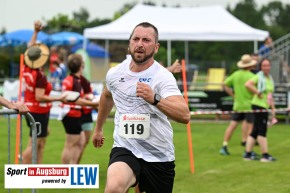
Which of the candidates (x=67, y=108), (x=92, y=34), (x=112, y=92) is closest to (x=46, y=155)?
(x=67, y=108)

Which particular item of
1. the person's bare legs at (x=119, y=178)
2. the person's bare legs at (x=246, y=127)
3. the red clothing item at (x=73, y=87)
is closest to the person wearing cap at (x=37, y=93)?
the red clothing item at (x=73, y=87)

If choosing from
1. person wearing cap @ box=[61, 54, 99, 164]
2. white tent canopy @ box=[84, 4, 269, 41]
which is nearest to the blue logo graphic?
person wearing cap @ box=[61, 54, 99, 164]

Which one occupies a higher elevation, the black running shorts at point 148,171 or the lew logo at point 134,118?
the lew logo at point 134,118

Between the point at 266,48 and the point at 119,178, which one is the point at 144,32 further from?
the point at 266,48

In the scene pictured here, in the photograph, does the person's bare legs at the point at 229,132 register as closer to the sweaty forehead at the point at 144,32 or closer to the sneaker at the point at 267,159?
the sneaker at the point at 267,159

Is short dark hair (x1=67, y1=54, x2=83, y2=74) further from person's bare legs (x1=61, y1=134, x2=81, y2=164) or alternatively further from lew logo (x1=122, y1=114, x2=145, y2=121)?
lew logo (x1=122, y1=114, x2=145, y2=121)

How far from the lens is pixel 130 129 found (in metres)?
6.79

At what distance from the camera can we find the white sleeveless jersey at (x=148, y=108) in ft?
22.1

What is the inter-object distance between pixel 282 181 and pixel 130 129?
18.1 feet

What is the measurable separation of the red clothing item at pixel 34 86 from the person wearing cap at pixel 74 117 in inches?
17.8

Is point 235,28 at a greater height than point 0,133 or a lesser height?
greater

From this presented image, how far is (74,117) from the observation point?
38.6ft

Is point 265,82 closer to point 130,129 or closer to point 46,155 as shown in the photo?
point 46,155

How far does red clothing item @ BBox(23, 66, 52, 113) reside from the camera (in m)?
11.3
